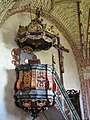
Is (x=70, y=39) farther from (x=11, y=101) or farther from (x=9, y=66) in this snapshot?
(x=11, y=101)

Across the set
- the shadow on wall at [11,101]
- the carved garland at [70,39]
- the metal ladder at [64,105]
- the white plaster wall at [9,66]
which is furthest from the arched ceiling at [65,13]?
the metal ladder at [64,105]

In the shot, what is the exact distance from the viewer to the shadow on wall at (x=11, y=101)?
21.3 feet

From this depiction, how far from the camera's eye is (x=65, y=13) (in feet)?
28.6

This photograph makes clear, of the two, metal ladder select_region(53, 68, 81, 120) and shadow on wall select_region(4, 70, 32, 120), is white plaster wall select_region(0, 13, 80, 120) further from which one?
metal ladder select_region(53, 68, 81, 120)

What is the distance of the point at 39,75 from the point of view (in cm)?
643

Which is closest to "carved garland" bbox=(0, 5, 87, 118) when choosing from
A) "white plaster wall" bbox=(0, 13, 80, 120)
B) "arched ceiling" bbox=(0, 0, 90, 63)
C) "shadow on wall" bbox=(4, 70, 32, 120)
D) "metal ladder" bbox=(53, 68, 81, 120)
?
"arched ceiling" bbox=(0, 0, 90, 63)

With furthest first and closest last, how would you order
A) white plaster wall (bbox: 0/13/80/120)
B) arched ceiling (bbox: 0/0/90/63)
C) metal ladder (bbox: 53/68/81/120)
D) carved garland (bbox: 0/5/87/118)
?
carved garland (bbox: 0/5/87/118) < arched ceiling (bbox: 0/0/90/63) < metal ladder (bbox: 53/68/81/120) < white plaster wall (bbox: 0/13/80/120)

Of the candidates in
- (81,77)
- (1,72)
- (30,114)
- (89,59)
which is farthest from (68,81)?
(1,72)

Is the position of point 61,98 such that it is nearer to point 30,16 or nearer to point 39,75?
point 39,75

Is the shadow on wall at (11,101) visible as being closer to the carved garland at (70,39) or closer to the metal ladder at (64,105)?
the metal ladder at (64,105)

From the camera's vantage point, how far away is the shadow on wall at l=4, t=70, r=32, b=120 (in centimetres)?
650

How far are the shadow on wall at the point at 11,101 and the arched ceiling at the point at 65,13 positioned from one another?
62.7 inches

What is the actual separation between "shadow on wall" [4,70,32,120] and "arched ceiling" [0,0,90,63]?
5.23ft

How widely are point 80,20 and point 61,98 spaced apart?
329 cm
